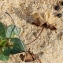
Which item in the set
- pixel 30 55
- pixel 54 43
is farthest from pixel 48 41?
pixel 30 55

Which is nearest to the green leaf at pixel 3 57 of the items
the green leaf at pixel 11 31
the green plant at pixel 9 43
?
the green plant at pixel 9 43

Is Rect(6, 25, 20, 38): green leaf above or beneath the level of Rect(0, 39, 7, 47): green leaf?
above

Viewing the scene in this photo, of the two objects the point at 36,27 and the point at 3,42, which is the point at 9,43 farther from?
the point at 36,27

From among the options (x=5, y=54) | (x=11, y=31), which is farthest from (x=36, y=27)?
(x=5, y=54)

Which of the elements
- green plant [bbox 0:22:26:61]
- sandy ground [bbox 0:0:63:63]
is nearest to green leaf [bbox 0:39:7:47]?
green plant [bbox 0:22:26:61]

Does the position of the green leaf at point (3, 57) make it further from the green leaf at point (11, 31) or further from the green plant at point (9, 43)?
the green leaf at point (11, 31)

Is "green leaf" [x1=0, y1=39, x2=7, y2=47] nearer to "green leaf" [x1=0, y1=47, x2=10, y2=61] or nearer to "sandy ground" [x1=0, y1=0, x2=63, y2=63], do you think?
"green leaf" [x1=0, y1=47, x2=10, y2=61]
